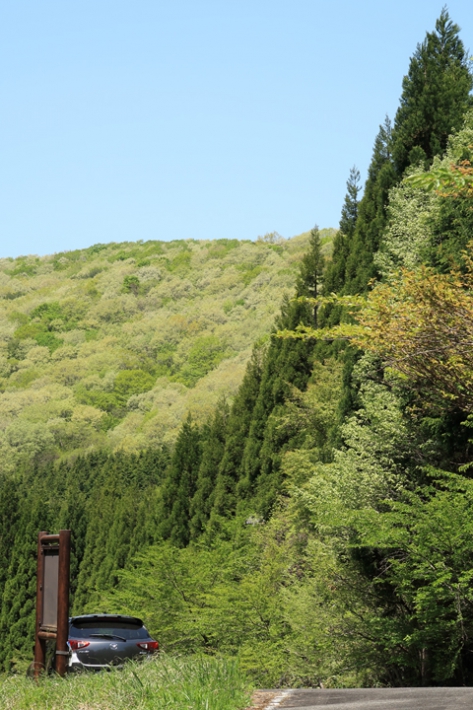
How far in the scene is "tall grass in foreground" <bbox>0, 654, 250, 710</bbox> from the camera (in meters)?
8.38

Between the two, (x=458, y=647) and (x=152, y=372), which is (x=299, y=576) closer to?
(x=458, y=647)

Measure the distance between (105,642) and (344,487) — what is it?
6015 millimetres

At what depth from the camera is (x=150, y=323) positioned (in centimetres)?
14088

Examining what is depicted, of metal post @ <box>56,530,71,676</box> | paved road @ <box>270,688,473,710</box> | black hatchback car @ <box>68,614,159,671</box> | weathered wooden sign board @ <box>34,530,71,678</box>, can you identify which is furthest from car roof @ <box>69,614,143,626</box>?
metal post @ <box>56,530,71,676</box>

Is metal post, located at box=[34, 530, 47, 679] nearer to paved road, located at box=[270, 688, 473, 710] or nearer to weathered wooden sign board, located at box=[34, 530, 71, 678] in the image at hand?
weathered wooden sign board, located at box=[34, 530, 71, 678]

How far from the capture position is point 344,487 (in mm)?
18938

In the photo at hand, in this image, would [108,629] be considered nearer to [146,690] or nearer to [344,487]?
[344,487]

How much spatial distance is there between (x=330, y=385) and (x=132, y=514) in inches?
1007

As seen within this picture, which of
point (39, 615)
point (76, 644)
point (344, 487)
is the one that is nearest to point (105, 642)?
point (76, 644)

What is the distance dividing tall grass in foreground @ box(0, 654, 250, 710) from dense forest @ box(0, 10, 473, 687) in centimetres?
471

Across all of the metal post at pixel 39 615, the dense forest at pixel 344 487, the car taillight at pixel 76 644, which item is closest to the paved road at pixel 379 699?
the metal post at pixel 39 615

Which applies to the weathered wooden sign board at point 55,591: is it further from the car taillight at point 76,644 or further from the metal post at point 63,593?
the car taillight at point 76,644

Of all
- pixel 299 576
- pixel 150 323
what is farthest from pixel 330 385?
pixel 150 323

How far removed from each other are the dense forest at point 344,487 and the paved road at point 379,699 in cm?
371
